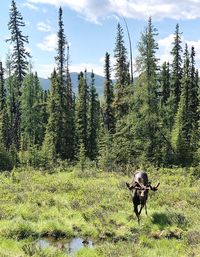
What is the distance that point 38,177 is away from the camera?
30.3m

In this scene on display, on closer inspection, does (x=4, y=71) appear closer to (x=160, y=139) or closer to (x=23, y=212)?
(x=160, y=139)

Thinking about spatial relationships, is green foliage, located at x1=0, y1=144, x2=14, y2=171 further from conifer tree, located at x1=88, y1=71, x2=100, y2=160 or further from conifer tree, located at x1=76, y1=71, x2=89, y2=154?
conifer tree, located at x1=88, y1=71, x2=100, y2=160

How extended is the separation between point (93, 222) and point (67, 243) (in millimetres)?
2342

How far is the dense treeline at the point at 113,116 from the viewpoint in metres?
39.8

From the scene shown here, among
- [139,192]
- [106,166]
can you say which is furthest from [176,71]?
[139,192]

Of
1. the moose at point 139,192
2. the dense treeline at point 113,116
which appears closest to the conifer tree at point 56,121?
the dense treeline at point 113,116

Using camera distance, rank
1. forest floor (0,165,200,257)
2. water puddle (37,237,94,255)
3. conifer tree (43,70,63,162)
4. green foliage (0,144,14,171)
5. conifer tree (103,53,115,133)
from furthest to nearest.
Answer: conifer tree (103,53,115,133)
conifer tree (43,70,63,162)
green foliage (0,144,14,171)
water puddle (37,237,94,255)
forest floor (0,165,200,257)

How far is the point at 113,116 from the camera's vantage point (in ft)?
200

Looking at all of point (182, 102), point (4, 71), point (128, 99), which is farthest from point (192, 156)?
point (4, 71)

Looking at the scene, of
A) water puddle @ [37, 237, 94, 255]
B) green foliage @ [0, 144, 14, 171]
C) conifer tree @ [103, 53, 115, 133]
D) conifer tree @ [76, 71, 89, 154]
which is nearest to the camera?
water puddle @ [37, 237, 94, 255]

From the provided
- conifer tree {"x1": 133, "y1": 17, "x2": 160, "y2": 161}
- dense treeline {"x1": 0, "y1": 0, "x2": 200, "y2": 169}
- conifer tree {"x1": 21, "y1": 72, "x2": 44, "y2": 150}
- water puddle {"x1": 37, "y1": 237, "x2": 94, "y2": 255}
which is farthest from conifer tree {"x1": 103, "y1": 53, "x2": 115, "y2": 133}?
water puddle {"x1": 37, "y1": 237, "x2": 94, "y2": 255}

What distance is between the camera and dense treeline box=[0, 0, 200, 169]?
39.8 meters

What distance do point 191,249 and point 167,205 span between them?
23.1 ft

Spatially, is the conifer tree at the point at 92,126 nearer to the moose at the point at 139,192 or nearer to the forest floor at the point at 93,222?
the forest floor at the point at 93,222
